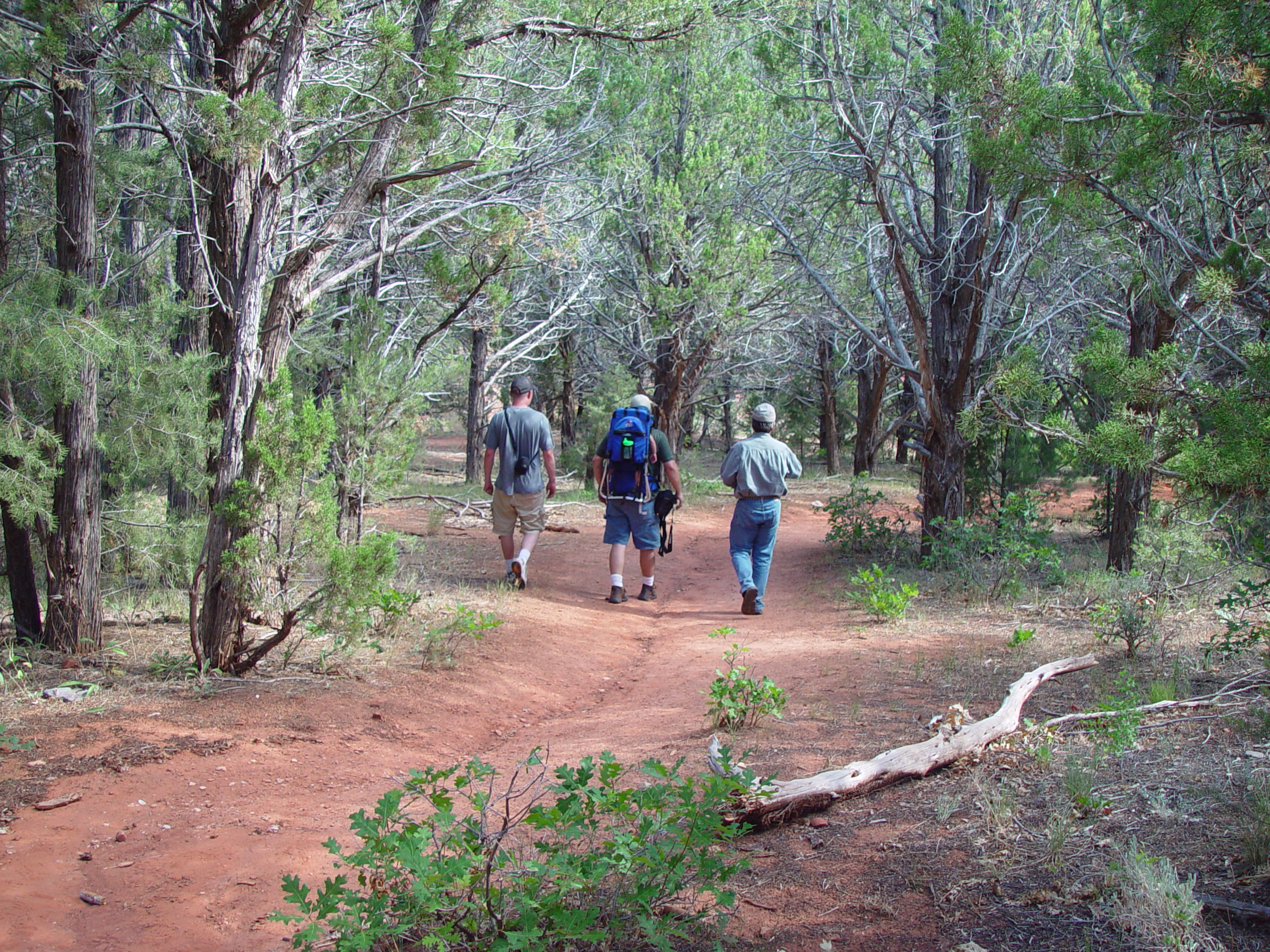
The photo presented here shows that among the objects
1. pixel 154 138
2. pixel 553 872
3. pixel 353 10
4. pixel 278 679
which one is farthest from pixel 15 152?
pixel 553 872

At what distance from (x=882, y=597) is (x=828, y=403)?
17.9 metres

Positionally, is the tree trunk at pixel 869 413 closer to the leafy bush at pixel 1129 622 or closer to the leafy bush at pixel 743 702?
the leafy bush at pixel 1129 622

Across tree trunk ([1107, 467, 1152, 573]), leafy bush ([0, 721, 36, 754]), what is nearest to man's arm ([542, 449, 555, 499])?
leafy bush ([0, 721, 36, 754])

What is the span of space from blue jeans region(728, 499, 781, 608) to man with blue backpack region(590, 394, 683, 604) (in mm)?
791


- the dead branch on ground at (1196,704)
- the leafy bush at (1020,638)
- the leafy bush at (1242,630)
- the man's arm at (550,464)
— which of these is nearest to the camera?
the dead branch on ground at (1196,704)

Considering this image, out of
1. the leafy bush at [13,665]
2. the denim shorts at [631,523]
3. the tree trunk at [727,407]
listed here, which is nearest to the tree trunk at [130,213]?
the leafy bush at [13,665]

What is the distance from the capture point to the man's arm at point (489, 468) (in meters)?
8.96

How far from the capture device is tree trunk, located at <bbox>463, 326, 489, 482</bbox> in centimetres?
2016

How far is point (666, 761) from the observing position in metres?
4.51

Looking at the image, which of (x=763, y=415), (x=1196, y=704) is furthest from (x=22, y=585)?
(x=1196, y=704)

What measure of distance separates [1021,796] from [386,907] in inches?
99.0

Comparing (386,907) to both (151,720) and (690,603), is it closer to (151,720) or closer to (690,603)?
(151,720)

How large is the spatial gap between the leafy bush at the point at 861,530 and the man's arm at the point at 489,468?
462 centimetres

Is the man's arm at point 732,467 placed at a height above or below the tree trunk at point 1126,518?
above
